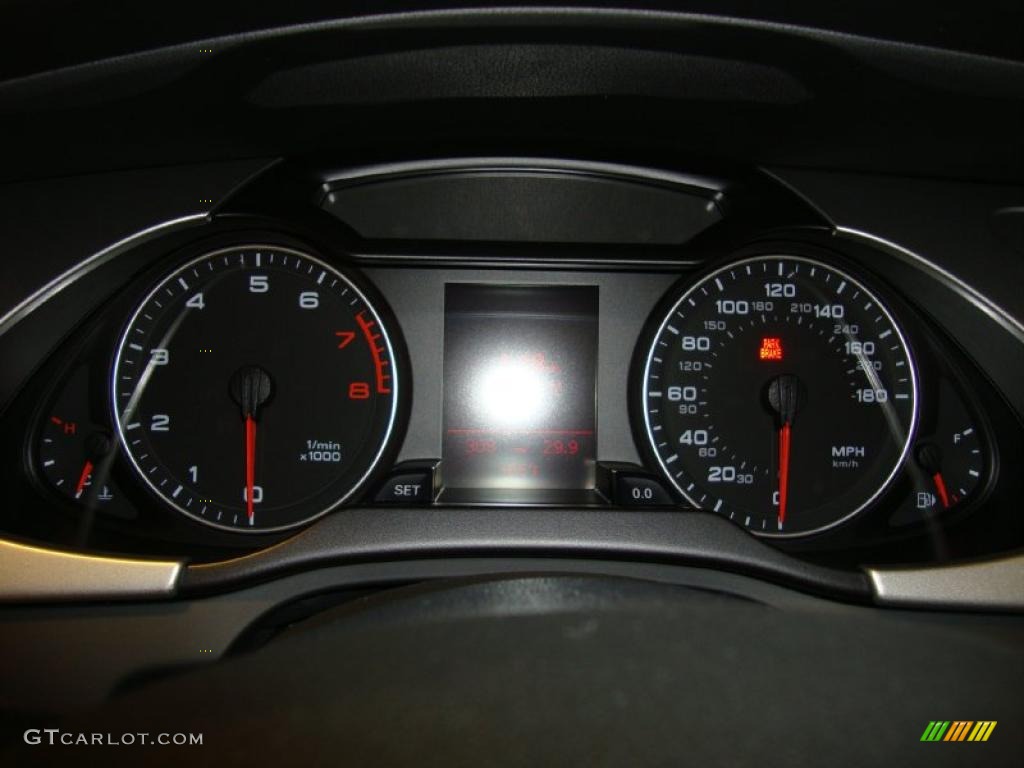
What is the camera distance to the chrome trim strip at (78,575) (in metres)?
2.24

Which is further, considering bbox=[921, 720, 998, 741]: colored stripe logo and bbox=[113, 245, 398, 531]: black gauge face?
bbox=[113, 245, 398, 531]: black gauge face

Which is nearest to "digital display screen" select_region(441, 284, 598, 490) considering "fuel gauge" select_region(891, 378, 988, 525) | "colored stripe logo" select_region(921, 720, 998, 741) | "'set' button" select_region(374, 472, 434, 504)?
"'set' button" select_region(374, 472, 434, 504)

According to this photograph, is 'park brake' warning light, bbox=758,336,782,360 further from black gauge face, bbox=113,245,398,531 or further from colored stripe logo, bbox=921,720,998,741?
colored stripe logo, bbox=921,720,998,741

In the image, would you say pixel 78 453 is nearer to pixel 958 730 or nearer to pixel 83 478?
pixel 83 478

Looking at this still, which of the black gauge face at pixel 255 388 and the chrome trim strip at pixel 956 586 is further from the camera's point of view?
Result: the black gauge face at pixel 255 388

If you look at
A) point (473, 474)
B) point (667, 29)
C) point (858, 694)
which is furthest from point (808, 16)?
point (473, 474)

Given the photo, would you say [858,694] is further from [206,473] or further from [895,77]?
[206,473]

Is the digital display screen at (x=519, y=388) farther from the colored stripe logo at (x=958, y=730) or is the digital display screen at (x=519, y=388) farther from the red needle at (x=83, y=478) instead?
the colored stripe logo at (x=958, y=730)

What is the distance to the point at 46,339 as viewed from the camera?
2650 millimetres

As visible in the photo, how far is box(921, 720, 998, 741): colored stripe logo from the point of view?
3.44 ft

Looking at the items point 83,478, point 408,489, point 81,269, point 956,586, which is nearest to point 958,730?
point 956,586

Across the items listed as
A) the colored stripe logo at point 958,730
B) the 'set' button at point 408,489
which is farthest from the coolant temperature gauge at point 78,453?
the colored stripe logo at point 958,730

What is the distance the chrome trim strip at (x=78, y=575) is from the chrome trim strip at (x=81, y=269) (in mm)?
550

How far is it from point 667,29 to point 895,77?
0.48 metres
